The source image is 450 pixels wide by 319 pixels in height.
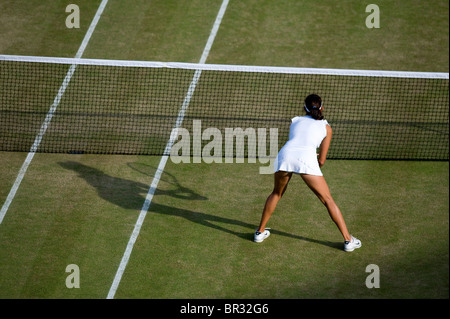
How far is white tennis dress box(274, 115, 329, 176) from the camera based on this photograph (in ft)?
27.4

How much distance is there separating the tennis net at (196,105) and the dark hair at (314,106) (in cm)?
289

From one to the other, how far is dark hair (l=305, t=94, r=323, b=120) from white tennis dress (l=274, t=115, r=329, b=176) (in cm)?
8

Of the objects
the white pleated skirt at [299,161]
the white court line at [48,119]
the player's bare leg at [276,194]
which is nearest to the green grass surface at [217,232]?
the white court line at [48,119]

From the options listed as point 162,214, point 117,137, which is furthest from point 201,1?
point 162,214

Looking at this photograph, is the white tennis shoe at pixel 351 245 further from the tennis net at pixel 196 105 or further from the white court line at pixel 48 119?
the white court line at pixel 48 119

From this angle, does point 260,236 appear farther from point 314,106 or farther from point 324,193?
point 314,106

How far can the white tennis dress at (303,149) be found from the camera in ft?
27.4

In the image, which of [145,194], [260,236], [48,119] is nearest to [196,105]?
[48,119]

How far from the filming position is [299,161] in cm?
834

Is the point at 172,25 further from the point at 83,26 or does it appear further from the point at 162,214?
the point at 162,214

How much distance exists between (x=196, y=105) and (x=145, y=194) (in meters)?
3.03

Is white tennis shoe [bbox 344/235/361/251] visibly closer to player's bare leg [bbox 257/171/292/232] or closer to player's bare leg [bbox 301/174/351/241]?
player's bare leg [bbox 301/174/351/241]

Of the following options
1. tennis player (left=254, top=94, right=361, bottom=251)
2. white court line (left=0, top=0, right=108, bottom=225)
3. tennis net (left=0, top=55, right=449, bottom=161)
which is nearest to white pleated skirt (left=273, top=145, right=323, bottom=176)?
tennis player (left=254, top=94, right=361, bottom=251)
